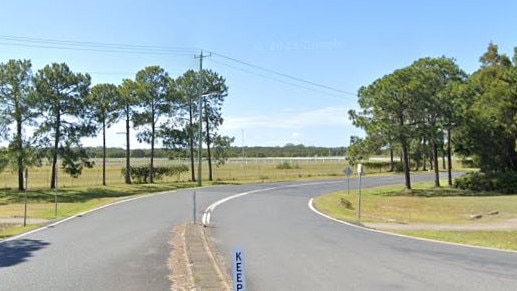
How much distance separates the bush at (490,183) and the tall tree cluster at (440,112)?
1.89 metres

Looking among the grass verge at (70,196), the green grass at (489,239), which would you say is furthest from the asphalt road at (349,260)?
the grass verge at (70,196)

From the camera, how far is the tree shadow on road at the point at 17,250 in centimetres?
1307

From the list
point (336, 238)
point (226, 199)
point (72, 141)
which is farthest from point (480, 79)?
point (336, 238)

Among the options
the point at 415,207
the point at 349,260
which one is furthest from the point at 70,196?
the point at 349,260

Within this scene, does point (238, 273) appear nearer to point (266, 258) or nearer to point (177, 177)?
point (266, 258)

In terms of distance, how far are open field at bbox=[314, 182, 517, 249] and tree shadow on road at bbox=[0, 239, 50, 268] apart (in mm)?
13995

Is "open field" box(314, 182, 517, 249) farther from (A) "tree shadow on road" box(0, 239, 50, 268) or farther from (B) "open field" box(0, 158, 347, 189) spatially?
(B) "open field" box(0, 158, 347, 189)

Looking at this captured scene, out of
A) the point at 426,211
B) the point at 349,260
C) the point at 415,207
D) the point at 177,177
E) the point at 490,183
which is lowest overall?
the point at 426,211

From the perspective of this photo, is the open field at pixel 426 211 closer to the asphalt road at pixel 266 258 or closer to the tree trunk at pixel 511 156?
the asphalt road at pixel 266 258

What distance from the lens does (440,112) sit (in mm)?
50000

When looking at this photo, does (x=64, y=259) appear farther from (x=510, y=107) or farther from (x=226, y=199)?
(x=510, y=107)

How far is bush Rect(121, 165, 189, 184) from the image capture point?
61.2 m

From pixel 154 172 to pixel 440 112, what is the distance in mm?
29527

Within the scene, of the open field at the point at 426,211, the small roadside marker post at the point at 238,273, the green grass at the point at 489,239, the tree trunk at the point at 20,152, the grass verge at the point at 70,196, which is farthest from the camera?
the tree trunk at the point at 20,152
